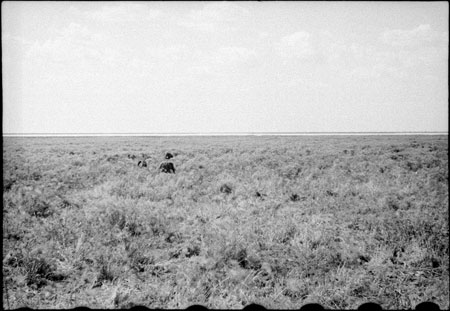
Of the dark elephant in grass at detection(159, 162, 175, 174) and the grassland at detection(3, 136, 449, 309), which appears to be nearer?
the grassland at detection(3, 136, 449, 309)

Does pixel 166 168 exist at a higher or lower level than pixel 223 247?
higher

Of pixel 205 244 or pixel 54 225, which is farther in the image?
pixel 54 225

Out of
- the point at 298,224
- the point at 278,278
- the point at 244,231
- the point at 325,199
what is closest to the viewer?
the point at 278,278

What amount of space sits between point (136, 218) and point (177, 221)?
969 millimetres

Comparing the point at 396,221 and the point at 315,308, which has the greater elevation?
the point at 315,308

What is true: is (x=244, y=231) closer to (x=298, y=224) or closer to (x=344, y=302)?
(x=298, y=224)

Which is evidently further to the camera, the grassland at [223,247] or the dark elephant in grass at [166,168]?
the dark elephant in grass at [166,168]

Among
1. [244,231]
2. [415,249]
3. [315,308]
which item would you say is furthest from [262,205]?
[315,308]

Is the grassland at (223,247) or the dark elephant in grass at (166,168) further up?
the dark elephant in grass at (166,168)

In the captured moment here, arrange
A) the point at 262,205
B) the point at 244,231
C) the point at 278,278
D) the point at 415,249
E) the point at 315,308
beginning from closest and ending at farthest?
1. the point at 315,308
2. the point at 278,278
3. the point at 415,249
4. the point at 244,231
5. the point at 262,205

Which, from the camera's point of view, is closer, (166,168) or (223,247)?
(223,247)

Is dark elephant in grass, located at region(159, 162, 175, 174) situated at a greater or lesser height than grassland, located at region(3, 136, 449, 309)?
greater

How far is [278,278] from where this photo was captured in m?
4.82

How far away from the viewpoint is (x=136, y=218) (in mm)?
7250
